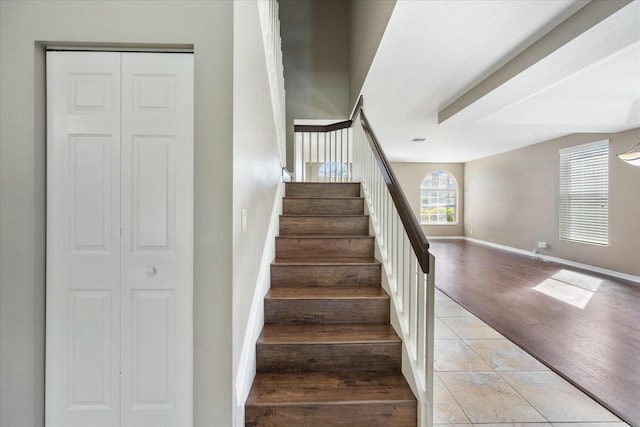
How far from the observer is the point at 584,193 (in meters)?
5.39

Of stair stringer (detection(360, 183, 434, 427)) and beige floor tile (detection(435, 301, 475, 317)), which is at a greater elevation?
stair stringer (detection(360, 183, 434, 427))

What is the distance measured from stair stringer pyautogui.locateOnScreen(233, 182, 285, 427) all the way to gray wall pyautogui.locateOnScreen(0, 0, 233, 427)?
8 centimetres

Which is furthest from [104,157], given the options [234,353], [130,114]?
[234,353]

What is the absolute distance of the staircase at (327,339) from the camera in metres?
1.41

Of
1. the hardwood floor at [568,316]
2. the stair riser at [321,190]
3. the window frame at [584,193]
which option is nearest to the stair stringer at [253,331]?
the stair riser at [321,190]

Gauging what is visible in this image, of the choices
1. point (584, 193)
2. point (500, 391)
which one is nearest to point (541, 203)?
point (584, 193)

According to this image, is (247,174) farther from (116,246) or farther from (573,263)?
(573,263)

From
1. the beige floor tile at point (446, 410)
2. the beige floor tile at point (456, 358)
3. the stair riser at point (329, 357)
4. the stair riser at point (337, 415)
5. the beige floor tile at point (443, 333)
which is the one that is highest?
the stair riser at point (329, 357)

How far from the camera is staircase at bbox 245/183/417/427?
1412 millimetres

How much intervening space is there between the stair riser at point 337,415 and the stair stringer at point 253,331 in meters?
0.09

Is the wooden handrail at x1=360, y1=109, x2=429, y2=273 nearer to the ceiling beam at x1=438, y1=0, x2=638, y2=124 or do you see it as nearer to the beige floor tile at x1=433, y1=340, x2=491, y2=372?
the beige floor tile at x1=433, y1=340, x2=491, y2=372

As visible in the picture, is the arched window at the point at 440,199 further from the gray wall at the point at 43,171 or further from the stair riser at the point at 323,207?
the gray wall at the point at 43,171

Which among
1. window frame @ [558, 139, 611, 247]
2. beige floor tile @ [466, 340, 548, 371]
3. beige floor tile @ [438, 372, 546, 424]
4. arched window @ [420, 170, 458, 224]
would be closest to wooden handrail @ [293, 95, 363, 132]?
beige floor tile @ [466, 340, 548, 371]

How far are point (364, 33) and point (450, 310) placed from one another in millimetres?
3429
